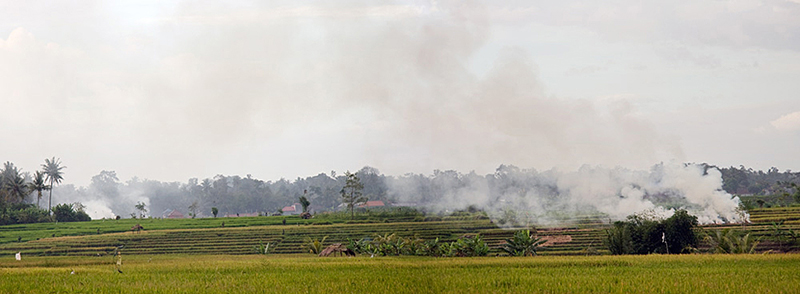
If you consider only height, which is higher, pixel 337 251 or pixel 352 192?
pixel 352 192

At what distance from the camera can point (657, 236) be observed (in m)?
38.5

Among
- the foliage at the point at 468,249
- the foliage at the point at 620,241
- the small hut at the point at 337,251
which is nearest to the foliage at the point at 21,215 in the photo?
the small hut at the point at 337,251

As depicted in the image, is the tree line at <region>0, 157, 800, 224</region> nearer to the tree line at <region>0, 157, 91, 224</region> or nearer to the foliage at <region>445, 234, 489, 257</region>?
the tree line at <region>0, 157, 91, 224</region>

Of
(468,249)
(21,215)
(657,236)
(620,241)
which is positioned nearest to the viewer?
(468,249)

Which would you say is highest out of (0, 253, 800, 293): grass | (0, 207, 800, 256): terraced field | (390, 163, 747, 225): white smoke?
(390, 163, 747, 225): white smoke

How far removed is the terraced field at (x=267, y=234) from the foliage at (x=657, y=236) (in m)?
6.55

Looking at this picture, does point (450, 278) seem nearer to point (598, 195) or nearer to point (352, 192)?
point (598, 195)

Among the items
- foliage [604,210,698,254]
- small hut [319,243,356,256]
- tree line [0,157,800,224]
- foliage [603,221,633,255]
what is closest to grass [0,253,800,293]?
small hut [319,243,356,256]

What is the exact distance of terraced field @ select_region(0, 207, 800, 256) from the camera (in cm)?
5588

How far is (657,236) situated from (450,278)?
2404 cm

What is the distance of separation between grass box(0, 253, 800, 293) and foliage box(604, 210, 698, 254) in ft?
43.2

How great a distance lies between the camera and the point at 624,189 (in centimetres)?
6519

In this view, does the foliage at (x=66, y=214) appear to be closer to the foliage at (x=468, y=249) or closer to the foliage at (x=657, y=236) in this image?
the foliage at (x=468, y=249)

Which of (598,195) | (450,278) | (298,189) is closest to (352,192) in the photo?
(598,195)
